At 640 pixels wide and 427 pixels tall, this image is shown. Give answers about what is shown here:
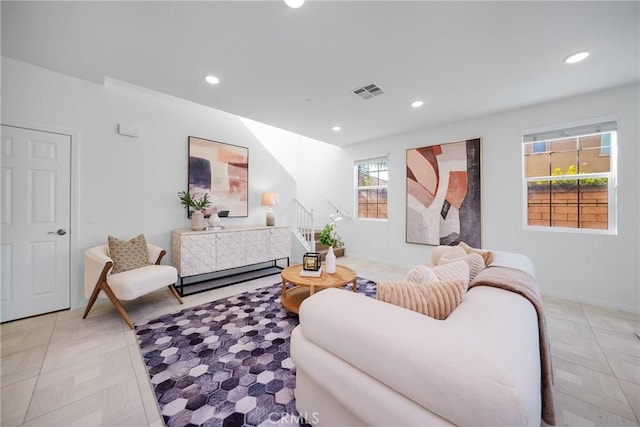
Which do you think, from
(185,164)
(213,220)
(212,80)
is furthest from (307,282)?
(185,164)

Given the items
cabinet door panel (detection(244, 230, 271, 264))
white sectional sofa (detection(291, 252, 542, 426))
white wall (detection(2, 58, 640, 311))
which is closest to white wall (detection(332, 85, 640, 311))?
white wall (detection(2, 58, 640, 311))

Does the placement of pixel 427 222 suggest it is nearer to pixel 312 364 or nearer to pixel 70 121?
pixel 312 364

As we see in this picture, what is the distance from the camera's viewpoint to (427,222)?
4.18m

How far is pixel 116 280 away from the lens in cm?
235

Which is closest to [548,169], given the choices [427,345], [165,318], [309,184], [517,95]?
[517,95]

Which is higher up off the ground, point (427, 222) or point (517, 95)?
point (517, 95)

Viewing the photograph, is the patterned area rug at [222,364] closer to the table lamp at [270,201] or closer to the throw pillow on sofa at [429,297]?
the throw pillow on sofa at [429,297]

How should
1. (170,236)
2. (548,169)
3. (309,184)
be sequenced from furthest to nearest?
(309,184) < (170,236) < (548,169)

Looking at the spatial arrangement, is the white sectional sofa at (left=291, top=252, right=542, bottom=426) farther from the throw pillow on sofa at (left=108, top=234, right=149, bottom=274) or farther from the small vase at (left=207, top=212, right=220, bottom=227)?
the small vase at (left=207, top=212, right=220, bottom=227)

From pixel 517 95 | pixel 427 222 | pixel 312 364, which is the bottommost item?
pixel 312 364

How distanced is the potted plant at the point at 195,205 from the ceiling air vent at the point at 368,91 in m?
2.67

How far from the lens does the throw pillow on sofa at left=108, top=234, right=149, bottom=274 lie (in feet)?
8.63

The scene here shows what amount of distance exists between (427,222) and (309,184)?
299 cm

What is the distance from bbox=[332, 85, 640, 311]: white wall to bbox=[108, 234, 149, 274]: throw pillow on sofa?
4099mm
